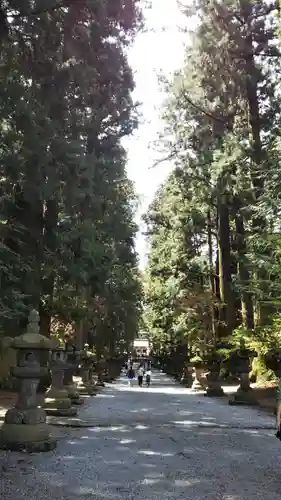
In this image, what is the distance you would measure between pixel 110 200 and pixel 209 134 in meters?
5.23

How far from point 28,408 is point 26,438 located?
0.45 m

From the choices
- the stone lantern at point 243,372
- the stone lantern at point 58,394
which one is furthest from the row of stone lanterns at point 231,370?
the stone lantern at point 58,394

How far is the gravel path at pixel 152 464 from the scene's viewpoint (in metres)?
4.89

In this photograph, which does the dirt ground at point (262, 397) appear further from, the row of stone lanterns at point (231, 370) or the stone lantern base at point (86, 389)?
the stone lantern base at point (86, 389)

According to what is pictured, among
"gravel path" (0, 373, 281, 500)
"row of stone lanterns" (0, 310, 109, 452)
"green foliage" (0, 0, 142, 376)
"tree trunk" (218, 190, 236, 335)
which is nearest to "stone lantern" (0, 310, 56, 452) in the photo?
"row of stone lanterns" (0, 310, 109, 452)

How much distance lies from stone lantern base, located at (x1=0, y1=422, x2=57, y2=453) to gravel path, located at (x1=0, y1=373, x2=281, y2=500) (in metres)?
0.22

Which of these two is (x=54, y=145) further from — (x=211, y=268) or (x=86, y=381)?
(x=211, y=268)

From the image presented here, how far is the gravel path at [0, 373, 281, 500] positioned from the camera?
16.0 ft

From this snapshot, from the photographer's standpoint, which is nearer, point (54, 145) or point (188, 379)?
point (54, 145)

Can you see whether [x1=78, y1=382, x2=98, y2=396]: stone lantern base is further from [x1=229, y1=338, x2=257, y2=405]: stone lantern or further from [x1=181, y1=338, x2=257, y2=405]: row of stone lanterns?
[x1=229, y1=338, x2=257, y2=405]: stone lantern

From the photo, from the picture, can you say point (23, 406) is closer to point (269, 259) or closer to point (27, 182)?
point (27, 182)

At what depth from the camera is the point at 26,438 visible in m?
6.93

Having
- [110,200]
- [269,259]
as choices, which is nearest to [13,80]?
[269,259]

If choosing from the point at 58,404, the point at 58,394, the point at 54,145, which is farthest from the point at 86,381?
the point at 54,145
